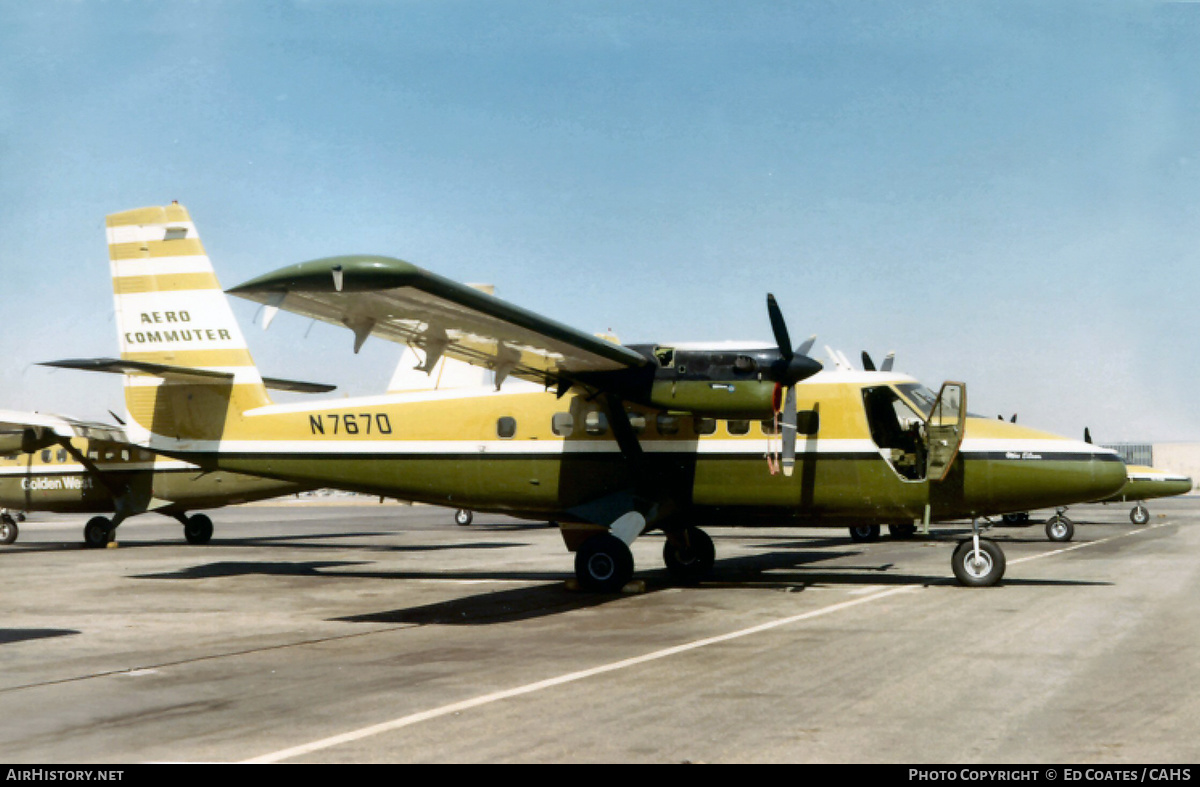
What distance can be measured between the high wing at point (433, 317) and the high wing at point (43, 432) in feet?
49.9

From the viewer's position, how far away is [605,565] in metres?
15.1

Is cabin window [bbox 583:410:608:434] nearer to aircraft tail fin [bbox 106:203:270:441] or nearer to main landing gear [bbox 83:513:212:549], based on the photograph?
aircraft tail fin [bbox 106:203:270:441]

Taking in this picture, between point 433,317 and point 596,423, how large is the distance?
439cm

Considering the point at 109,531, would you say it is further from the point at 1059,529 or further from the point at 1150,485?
the point at 1150,485

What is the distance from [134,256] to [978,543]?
1662cm

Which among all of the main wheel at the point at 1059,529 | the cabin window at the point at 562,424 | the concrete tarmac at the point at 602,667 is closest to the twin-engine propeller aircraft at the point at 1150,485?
the main wheel at the point at 1059,529

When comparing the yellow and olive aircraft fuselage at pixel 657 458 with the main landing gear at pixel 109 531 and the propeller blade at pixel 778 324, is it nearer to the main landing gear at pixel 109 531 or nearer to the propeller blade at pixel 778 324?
the propeller blade at pixel 778 324

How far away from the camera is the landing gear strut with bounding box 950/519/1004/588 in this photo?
15.1 meters

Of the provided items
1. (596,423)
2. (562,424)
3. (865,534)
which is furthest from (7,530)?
(865,534)

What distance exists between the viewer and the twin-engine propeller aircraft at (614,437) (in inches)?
570

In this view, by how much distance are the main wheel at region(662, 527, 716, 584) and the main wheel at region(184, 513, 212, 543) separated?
52.7ft

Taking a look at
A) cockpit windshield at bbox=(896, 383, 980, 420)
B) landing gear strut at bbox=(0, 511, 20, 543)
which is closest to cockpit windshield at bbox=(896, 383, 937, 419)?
cockpit windshield at bbox=(896, 383, 980, 420)
